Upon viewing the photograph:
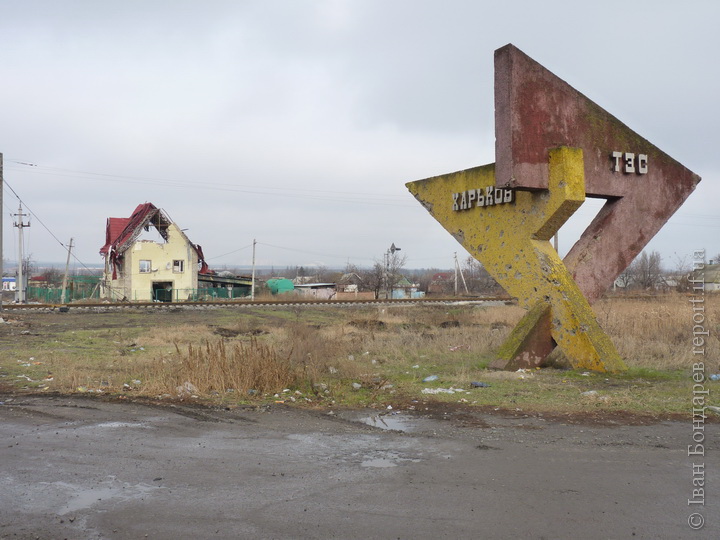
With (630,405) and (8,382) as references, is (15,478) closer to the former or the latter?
(8,382)

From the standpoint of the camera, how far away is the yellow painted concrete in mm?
9977

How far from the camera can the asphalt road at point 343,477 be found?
3.91m

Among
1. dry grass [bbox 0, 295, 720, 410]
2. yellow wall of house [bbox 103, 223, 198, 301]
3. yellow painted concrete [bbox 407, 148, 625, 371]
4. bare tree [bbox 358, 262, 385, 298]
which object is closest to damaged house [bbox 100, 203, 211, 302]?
yellow wall of house [bbox 103, 223, 198, 301]

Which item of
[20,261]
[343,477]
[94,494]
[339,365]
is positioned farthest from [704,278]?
[20,261]

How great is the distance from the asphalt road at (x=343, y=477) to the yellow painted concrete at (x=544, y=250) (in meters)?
3.41

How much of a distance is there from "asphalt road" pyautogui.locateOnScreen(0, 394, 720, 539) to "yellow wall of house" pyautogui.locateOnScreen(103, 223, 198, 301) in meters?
41.6

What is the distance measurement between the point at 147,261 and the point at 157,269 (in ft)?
3.02

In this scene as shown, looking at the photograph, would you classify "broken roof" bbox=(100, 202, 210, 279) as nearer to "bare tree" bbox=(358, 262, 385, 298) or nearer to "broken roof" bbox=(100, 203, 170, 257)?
"broken roof" bbox=(100, 203, 170, 257)

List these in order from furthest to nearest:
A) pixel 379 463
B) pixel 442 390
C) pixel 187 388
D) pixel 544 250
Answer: pixel 544 250, pixel 442 390, pixel 187 388, pixel 379 463

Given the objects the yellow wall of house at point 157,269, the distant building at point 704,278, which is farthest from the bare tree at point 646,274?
the yellow wall of house at point 157,269

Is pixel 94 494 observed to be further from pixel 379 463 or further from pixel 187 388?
pixel 187 388

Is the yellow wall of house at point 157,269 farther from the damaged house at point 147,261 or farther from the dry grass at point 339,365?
the dry grass at point 339,365

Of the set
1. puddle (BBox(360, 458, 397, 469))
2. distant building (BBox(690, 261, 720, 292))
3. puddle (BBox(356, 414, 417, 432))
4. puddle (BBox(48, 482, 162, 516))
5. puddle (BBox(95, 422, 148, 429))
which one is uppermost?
distant building (BBox(690, 261, 720, 292))

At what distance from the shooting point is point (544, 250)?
10500 millimetres
